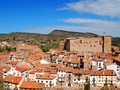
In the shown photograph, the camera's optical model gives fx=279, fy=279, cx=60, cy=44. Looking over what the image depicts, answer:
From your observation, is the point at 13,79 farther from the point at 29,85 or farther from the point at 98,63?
the point at 98,63

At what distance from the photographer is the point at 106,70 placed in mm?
56219

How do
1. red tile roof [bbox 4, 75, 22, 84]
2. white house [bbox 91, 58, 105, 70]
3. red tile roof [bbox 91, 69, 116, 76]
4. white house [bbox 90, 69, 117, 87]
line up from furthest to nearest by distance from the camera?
white house [bbox 91, 58, 105, 70] → red tile roof [bbox 91, 69, 116, 76] → white house [bbox 90, 69, 117, 87] → red tile roof [bbox 4, 75, 22, 84]

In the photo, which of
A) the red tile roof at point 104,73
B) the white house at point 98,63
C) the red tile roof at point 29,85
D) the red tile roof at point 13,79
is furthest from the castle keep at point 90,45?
the red tile roof at point 29,85

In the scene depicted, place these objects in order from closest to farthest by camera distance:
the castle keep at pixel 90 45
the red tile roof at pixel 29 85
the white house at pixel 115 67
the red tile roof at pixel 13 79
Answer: the red tile roof at pixel 29 85 → the red tile roof at pixel 13 79 → the white house at pixel 115 67 → the castle keep at pixel 90 45

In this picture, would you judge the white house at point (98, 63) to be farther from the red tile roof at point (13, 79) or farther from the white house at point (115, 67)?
the red tile roof at point (13, 79)

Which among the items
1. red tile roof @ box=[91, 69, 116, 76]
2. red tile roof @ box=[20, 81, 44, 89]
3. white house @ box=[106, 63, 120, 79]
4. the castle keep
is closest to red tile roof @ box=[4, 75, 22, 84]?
red tile roof @ box=[20, 81, 44, 89]

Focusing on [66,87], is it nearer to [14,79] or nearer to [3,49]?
[14,79]

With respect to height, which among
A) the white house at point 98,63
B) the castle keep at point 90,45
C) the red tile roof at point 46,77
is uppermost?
the castle keep at point 90,45

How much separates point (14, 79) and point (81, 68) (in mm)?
17911

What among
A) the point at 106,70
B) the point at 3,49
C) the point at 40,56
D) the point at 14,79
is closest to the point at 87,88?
the point at 106,70

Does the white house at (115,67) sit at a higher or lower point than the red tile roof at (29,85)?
higher

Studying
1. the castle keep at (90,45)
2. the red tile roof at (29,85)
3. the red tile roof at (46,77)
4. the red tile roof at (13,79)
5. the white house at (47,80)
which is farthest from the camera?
the castle keep at (90,45)

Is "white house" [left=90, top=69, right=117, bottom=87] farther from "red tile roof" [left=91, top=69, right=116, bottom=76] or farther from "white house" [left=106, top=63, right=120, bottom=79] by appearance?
"white house" [left=106, top=63, right=120, bottom=79]

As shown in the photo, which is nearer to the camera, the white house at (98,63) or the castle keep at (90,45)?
the white house at (98,63)
